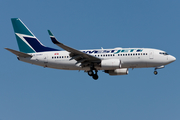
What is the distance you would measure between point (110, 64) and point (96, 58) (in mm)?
2273

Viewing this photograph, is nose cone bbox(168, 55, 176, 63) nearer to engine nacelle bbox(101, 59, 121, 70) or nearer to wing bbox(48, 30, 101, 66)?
engine nacelle bbox(101, 59, 121, 70)

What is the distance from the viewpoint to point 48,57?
4912 cm

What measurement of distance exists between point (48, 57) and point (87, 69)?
6.34m

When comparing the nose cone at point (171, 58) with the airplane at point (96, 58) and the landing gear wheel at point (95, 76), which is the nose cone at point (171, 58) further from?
the landing gear wheel at point (95, 76)

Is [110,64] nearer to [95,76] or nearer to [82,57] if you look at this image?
[95,76]

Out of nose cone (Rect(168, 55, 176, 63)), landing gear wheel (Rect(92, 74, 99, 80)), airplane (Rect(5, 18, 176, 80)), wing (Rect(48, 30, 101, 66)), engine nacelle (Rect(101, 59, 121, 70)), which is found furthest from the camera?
landing gear wheel (Rect(92, 74, 99, 80))

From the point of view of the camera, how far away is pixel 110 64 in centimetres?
4653

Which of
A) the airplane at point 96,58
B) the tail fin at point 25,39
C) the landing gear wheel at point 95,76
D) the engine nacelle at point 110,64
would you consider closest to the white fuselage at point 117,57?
the airplane at point 96,58

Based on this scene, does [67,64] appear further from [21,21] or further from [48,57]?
[21,21]

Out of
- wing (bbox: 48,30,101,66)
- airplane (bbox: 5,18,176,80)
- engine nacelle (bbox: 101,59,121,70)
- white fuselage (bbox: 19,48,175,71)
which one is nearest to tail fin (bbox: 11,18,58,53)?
airplane (bbox: 5,18,176,80)

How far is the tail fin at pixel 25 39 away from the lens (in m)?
51.0

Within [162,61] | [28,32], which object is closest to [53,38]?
[28,32]


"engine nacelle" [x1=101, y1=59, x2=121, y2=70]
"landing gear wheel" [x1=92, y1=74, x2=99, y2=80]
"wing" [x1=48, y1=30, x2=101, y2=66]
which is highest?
"wing" [x1=48, y1=30, x2=101, y2=66]

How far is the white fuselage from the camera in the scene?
47.1 metres
